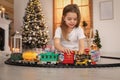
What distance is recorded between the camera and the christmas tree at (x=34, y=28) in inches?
308

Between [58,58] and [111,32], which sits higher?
[111,32]

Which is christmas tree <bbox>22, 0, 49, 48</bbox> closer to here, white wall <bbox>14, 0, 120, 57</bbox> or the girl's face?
white wall <bbox>14, 0, 120, 57</bbox>

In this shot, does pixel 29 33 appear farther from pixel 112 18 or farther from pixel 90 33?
pixel 112 18

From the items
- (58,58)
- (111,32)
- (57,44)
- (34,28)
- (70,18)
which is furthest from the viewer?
(34,28)

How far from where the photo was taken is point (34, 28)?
25.8 ft

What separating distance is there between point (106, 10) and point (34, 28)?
2.51 metres

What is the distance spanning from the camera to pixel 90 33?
7836mm

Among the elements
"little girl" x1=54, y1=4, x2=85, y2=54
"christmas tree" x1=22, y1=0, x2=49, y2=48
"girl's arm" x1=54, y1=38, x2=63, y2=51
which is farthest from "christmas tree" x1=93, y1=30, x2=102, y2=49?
"girl's arm" x1=54, y1=38, x2=63, y2=51

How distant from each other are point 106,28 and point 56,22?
6.06 ft

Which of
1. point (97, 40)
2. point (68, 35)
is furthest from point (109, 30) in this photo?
point (68, 35)

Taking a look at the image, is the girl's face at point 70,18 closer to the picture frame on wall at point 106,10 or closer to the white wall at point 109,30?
the white wall at point 109,30

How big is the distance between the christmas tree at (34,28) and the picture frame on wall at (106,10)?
198cm

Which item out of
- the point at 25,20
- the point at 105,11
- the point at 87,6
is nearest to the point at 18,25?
the point at 25,20

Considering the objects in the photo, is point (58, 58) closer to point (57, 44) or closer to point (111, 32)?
point (57, 44)
